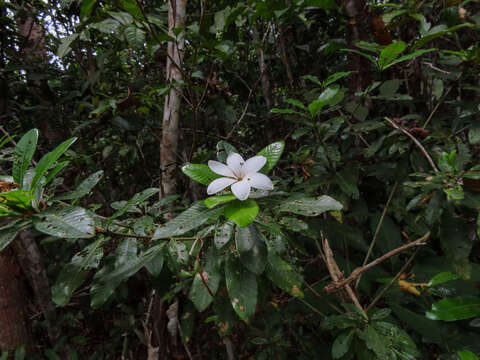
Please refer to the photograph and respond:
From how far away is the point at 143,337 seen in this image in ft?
5.39

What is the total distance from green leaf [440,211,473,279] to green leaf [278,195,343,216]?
1.53 ft

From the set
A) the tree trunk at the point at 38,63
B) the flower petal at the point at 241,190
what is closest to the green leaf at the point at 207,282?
the flower petal at the point at 241,190

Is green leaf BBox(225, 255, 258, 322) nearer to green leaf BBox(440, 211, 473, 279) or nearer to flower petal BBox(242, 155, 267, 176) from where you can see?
flower petal BBox(242, 155, 267, 176)

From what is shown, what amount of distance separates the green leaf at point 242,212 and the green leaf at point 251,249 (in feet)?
0.25

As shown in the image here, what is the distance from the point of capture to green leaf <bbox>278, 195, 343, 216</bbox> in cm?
53

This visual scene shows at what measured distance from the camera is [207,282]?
639 millimetres

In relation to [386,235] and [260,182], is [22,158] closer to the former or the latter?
[260,182]

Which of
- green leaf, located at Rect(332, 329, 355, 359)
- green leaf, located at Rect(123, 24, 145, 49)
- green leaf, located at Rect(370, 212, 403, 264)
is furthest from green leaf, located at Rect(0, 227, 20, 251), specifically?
green leaf, located at Rect(370, 212, 403, 264)

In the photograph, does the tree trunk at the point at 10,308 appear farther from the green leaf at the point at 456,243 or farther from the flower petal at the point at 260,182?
the green leaf at the point at 456,243

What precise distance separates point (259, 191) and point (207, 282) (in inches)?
10.8

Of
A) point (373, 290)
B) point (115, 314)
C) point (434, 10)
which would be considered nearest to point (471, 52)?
point (434, 10)

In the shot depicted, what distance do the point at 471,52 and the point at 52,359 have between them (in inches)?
101

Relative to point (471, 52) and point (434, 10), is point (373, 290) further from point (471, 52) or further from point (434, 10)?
point (434, 10)

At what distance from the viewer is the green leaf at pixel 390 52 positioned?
77cm
